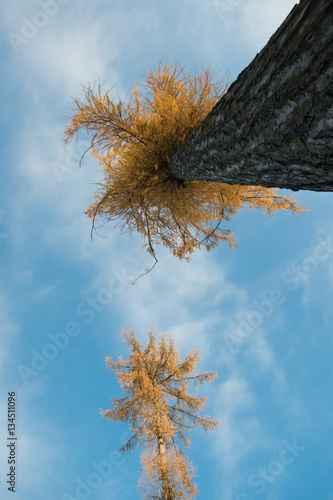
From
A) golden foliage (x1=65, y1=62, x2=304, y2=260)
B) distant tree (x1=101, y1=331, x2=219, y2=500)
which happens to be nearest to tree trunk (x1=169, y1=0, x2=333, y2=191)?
golden foliage (x1=65, y1=62, x2=304, y2=260)

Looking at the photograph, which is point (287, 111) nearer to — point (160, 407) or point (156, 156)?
point (156, 156)

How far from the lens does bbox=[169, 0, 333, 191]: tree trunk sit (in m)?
1.01

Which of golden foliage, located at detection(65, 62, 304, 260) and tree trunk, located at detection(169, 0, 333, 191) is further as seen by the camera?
golden foliage, located at detection(65, 62, 304, 260)

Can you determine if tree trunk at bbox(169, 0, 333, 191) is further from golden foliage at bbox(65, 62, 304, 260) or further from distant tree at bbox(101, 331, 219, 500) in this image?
distant tree at bbox(101, 331, 219, 500)

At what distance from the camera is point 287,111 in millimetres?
1234

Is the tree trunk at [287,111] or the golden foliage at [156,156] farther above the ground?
the golden foliage at [156,156]

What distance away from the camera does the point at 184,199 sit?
166 inches

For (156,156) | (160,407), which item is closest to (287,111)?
(156,156)

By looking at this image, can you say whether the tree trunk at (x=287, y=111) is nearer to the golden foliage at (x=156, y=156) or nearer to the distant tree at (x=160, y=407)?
the golden foliage at (x=156, y=156)

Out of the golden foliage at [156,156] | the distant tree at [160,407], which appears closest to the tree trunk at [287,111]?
the golden foliage at [156,156]

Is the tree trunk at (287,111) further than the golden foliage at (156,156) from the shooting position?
No

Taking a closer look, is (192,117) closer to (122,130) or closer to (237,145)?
(122,130)

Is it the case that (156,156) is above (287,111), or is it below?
above

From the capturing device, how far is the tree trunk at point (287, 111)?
1.01 m
